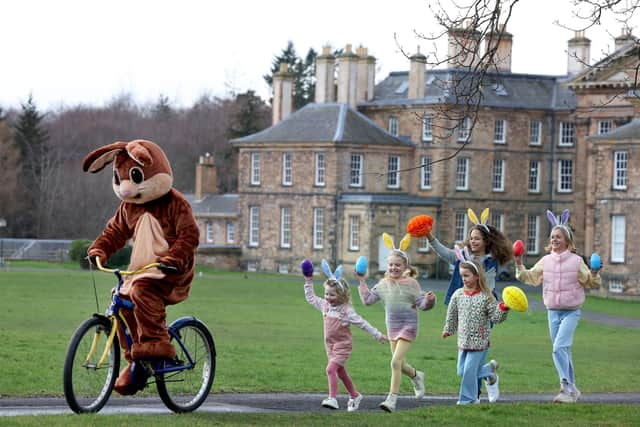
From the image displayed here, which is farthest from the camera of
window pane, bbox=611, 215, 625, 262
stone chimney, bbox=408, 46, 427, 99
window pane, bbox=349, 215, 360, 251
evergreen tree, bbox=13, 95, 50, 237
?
evergreen tree, bbox=13, 95, 50, 237

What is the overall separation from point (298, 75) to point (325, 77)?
41385 millimetres

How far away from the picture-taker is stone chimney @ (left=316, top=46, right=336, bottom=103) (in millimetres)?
78500

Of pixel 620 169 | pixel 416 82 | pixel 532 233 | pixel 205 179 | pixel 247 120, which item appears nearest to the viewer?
pixel 620 169

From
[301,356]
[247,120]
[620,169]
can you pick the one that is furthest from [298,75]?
[301,356]

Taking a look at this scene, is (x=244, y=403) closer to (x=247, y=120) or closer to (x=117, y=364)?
(x=117, y=364)

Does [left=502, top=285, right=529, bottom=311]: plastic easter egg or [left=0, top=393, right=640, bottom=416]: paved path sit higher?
[left=502, top=285, right=529, bottom=311]: plastic easter egg

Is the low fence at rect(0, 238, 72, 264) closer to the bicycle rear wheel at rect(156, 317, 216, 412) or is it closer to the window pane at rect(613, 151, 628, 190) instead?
the window pane at rect(613, 151, 628, 190)

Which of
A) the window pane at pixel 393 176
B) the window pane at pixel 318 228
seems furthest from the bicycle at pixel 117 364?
the window pane at pixel 393 176

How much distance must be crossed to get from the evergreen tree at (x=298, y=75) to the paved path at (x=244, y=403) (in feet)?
334

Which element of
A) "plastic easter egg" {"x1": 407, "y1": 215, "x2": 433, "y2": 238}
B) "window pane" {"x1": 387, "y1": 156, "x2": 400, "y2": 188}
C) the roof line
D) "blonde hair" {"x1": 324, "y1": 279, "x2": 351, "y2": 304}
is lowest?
"blonde hair" {"x1": 324, "y1": 279, "x2": 351, "y2": 304}

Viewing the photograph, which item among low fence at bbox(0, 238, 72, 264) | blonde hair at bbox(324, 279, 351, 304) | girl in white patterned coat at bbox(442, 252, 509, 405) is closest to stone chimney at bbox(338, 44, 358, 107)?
low fence at bbox(0, 238, 72, 264)

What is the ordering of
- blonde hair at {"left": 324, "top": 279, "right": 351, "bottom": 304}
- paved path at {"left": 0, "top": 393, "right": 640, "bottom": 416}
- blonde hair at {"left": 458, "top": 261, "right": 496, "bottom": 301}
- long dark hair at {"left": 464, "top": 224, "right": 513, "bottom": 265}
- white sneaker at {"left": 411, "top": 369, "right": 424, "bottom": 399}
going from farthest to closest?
1. white sneaker at {"left": 411, "top": 369, "right": 424, "bottom": 399}
2. long dark hair at {"left": 464, "top": 224, "right": 513, "bottom": 265}
3. blonde hair at {"left": 324, "top": 279, "right": 351, "bottom": 304}
4. blonde hair at {"left": 458, "top": 261, "right": 496, "bottom": 301}
5. paved path at {"left": 0, "top": 393, "right": 640, "bottom": 416}

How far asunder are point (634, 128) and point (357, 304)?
74.3ft

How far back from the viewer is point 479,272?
14.5m
